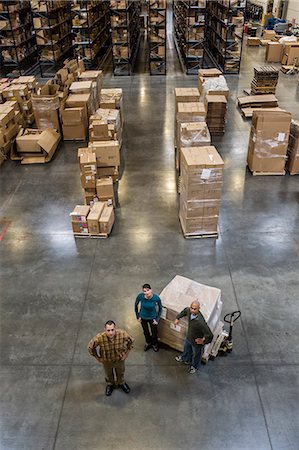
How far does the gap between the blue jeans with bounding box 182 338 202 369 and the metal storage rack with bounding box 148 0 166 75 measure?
51.6ft

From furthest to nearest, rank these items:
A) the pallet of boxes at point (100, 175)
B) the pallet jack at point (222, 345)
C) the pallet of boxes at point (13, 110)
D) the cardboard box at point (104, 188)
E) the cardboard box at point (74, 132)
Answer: the cardboard box at point (74, 132)
the pallet of boxes at point (13, 110)
the cardboard box at point (104, 188)
the pallet of boxes at point (100, 175)
the pallet jack at point (222, 345)

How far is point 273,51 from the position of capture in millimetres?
19609

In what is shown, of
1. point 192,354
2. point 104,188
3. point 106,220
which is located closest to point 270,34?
point 104,188

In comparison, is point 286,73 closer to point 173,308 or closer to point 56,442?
point 173,308

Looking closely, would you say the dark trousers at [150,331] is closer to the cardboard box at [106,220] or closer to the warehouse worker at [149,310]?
the warehouse worker at [149,310]

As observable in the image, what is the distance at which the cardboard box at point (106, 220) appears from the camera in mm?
6933

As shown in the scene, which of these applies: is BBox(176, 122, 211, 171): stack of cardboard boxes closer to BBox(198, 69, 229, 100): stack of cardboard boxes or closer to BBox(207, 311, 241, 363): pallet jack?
BBox(198, 69, 229, 100): stack of cardboard boxes

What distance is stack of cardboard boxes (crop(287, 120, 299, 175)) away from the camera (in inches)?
333

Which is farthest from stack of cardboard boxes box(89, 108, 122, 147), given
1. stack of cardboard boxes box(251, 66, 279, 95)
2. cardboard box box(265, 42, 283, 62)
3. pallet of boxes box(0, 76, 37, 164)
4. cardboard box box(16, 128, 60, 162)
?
cardboard box box(265, 42, 283, 62)

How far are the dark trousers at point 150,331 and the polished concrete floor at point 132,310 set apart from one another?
18 cm

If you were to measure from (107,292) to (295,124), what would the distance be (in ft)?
19.3

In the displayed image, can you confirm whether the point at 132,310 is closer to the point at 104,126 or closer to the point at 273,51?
the point at 104,126

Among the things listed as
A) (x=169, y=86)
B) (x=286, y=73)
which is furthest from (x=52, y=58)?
(x=286, y=73)

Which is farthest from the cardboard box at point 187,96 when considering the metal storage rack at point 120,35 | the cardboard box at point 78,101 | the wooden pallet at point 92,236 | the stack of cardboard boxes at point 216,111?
the metal storage rack at point 120,35
